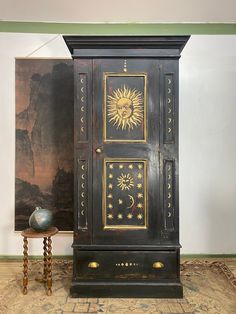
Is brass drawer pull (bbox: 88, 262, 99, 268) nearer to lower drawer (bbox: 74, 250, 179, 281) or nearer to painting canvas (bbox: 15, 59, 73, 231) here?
lower drawer (bbox: 74, 250, 179, 281)

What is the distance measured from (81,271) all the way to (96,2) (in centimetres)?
243

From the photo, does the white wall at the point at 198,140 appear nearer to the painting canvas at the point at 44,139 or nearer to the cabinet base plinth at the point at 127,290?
the painting canvas at the point at 44,139

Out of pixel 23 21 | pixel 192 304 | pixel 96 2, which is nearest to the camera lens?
pixel 192 304

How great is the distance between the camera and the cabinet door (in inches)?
95.0

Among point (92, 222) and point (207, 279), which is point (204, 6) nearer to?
point (92, 222)

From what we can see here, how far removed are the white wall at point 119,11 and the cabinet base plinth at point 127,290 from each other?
253 centimetres

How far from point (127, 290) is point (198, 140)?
5.56 feet

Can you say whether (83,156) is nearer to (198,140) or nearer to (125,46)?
(125,46)

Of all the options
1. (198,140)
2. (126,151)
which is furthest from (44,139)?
(198,140)

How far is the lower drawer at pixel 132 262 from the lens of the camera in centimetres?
243

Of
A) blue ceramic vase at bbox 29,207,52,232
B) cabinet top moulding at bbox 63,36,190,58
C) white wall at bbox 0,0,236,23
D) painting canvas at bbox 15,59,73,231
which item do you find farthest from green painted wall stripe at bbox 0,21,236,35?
blue ceramic vase at bbox 29,207,52,232

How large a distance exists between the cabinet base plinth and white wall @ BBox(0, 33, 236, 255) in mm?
796

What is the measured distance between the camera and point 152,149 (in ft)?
7.96

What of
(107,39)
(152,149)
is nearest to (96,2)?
(107,39)
